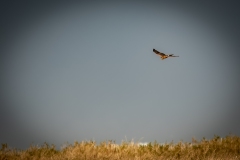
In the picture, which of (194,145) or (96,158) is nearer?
(96,158)

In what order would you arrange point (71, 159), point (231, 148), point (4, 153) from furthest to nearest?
1. point (231, 148)
2. point (4, 153)
3. point (71, 159)

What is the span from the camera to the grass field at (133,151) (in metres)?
11.1

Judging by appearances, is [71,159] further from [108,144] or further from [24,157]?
[108,144]

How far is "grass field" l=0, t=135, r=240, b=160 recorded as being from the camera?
11.1 meters

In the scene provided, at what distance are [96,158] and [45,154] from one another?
1.90 m

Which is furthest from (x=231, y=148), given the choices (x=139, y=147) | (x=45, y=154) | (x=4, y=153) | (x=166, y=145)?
(x=4, y=153)

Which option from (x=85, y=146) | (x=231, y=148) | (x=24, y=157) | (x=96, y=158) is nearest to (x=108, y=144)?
(x=85, y=146)

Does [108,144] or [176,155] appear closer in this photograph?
[176,155]

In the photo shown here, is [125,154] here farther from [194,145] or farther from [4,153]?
[4,153]

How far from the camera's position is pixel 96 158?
35.7 feet

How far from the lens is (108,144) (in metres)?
13.0

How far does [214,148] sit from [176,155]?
2000mm

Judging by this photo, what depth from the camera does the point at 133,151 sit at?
1219 cm

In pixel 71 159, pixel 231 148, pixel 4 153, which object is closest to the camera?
Result: pixel 71 159
